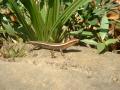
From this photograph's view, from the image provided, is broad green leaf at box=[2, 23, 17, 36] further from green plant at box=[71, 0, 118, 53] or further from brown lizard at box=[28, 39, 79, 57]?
green plant at box=[71, 0, 118, 53]

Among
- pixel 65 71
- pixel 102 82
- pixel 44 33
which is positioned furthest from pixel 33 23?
pixel 102 82

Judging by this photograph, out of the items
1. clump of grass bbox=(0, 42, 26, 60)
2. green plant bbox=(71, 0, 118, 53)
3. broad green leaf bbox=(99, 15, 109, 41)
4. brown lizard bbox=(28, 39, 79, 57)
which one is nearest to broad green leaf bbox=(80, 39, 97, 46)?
green plant bbox=(71, 0, 118, 53)

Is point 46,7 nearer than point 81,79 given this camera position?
No

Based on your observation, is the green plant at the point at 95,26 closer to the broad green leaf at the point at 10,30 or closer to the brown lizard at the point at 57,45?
the brown lizard at the point at 57,45

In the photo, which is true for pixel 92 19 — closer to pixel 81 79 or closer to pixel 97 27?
pixel 97 27

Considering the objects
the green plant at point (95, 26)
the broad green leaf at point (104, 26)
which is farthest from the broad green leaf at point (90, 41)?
the broad green leaf at point (104, 26)
